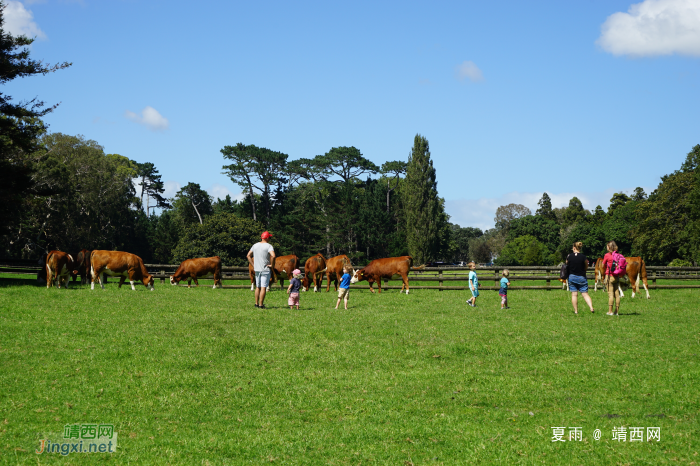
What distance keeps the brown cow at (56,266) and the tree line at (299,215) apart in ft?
61.1

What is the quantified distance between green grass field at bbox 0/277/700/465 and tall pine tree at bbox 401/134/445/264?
195 feet

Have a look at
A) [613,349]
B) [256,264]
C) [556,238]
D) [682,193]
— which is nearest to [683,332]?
[613,349]

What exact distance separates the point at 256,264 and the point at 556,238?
100074 millimetres

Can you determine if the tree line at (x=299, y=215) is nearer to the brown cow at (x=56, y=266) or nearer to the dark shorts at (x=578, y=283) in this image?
the brown cow at (x=56, y=266)

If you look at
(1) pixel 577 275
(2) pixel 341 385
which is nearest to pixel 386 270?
(1) pixel 577 275

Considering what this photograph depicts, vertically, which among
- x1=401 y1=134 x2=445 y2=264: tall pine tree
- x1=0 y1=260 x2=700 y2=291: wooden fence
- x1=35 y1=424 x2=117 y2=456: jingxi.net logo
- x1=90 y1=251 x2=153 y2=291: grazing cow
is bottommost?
x1=35 y1=424 x2=117 y2=456: jingxi.net logo

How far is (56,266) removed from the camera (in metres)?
20.0

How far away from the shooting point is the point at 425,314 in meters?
15.9

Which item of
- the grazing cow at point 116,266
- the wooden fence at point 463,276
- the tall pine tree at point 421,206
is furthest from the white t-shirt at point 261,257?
the tall pine tree at point 421,206

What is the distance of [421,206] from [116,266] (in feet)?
190

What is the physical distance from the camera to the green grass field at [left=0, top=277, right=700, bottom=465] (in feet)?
20.2

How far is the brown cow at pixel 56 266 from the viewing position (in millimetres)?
19953

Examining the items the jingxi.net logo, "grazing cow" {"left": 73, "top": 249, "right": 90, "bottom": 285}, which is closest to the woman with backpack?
the jingxi.net logo

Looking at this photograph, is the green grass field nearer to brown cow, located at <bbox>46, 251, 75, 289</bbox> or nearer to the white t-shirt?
the white t-shirt
